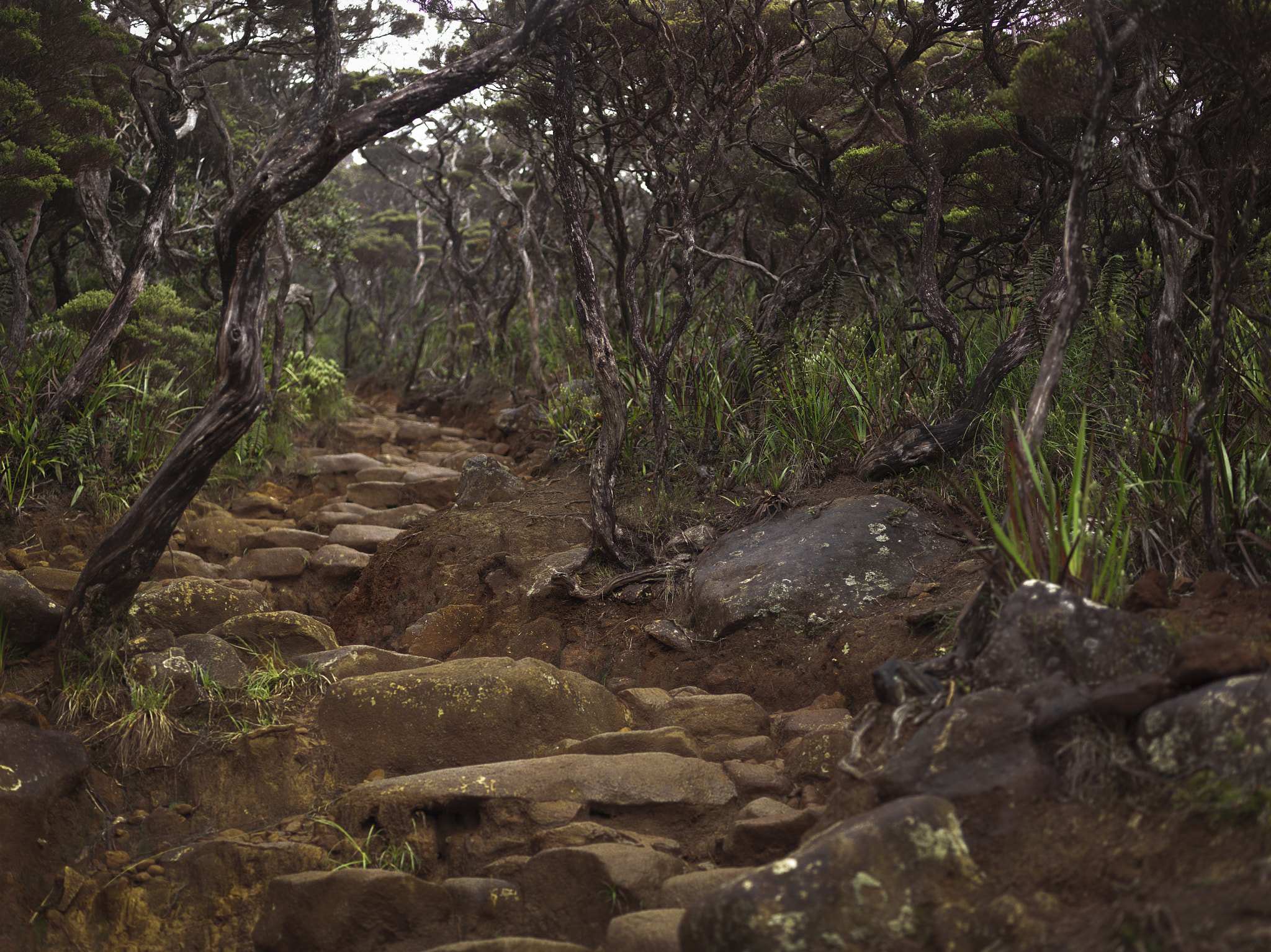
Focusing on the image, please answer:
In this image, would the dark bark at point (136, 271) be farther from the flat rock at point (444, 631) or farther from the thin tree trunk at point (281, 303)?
the flat rock at point (444, 631)

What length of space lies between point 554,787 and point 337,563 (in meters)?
3.72

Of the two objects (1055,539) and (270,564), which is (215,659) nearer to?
(270,564)

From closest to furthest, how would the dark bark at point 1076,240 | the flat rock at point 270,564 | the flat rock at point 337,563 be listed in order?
the dark bark at point 1076,240, the flat rock at point 270,564, the flat rock at point 337,563

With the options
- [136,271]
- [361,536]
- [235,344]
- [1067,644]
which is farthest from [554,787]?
[136,271]

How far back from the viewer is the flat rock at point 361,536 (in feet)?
22.7

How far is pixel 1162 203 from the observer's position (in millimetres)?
3881

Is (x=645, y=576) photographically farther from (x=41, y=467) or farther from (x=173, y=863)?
(x=41, y=467)

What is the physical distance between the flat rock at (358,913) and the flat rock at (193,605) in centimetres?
222

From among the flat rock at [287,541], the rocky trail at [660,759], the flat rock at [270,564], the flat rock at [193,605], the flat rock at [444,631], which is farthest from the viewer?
the flat rock at [287,541]

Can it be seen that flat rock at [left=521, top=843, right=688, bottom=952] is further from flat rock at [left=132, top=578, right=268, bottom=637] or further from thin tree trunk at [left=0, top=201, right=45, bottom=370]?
thin tree trunk at [left=0, top=201, right=45, bottom=370]

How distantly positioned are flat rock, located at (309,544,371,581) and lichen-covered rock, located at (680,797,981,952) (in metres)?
4.88

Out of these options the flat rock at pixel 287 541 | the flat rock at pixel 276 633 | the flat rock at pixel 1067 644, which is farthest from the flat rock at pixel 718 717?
the flat rock at pixel 287 541

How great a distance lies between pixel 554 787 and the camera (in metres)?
3.31

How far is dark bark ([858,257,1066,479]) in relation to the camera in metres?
5.31
